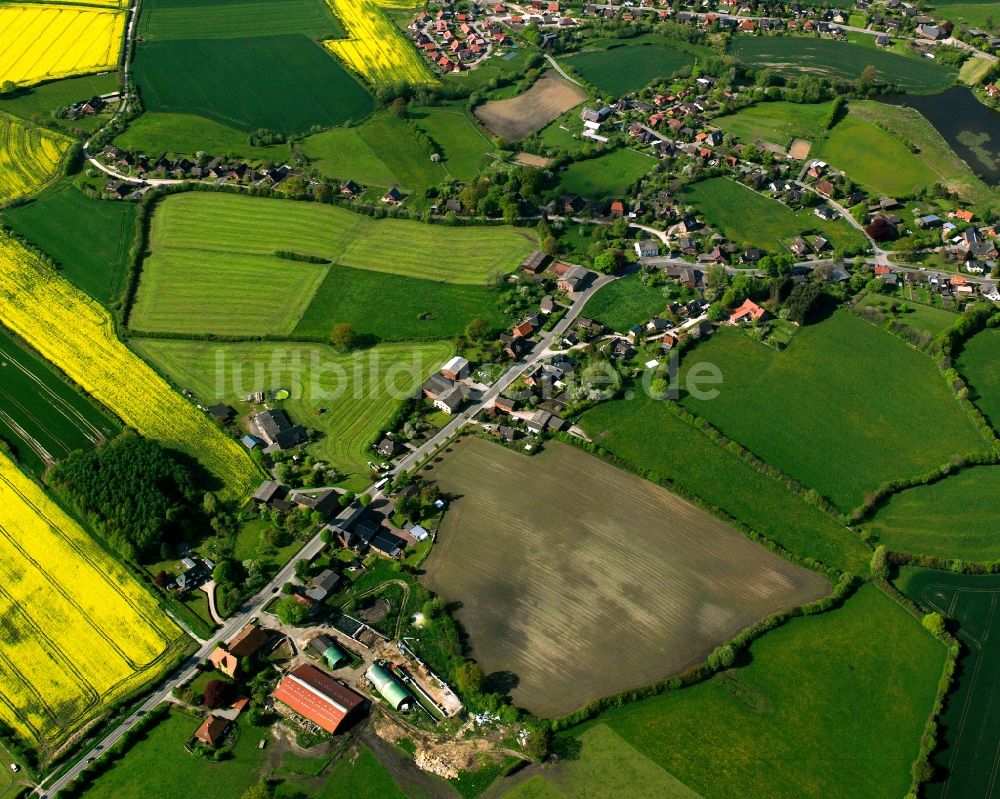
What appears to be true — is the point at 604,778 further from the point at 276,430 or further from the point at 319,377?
the point at 319,377

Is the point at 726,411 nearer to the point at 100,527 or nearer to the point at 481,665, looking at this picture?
the point at 481,665

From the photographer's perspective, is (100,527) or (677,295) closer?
(100,527)

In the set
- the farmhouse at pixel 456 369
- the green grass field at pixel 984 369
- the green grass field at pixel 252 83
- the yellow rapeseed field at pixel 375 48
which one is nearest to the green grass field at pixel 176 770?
the farmhouse at pixel 456 369

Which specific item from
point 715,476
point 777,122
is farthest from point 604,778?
point 777,122

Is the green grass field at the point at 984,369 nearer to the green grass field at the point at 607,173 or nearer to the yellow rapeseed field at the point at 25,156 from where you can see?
the green grass field at the point at 607,173

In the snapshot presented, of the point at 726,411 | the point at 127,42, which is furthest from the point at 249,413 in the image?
the point at 127,42

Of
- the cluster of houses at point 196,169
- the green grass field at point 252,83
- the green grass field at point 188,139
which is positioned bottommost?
the cluster of houses at point 196,169

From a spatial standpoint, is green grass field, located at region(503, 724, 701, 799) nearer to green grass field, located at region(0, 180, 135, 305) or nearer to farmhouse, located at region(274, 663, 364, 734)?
farmhouse, located at region(274, 663, 364, 734)
